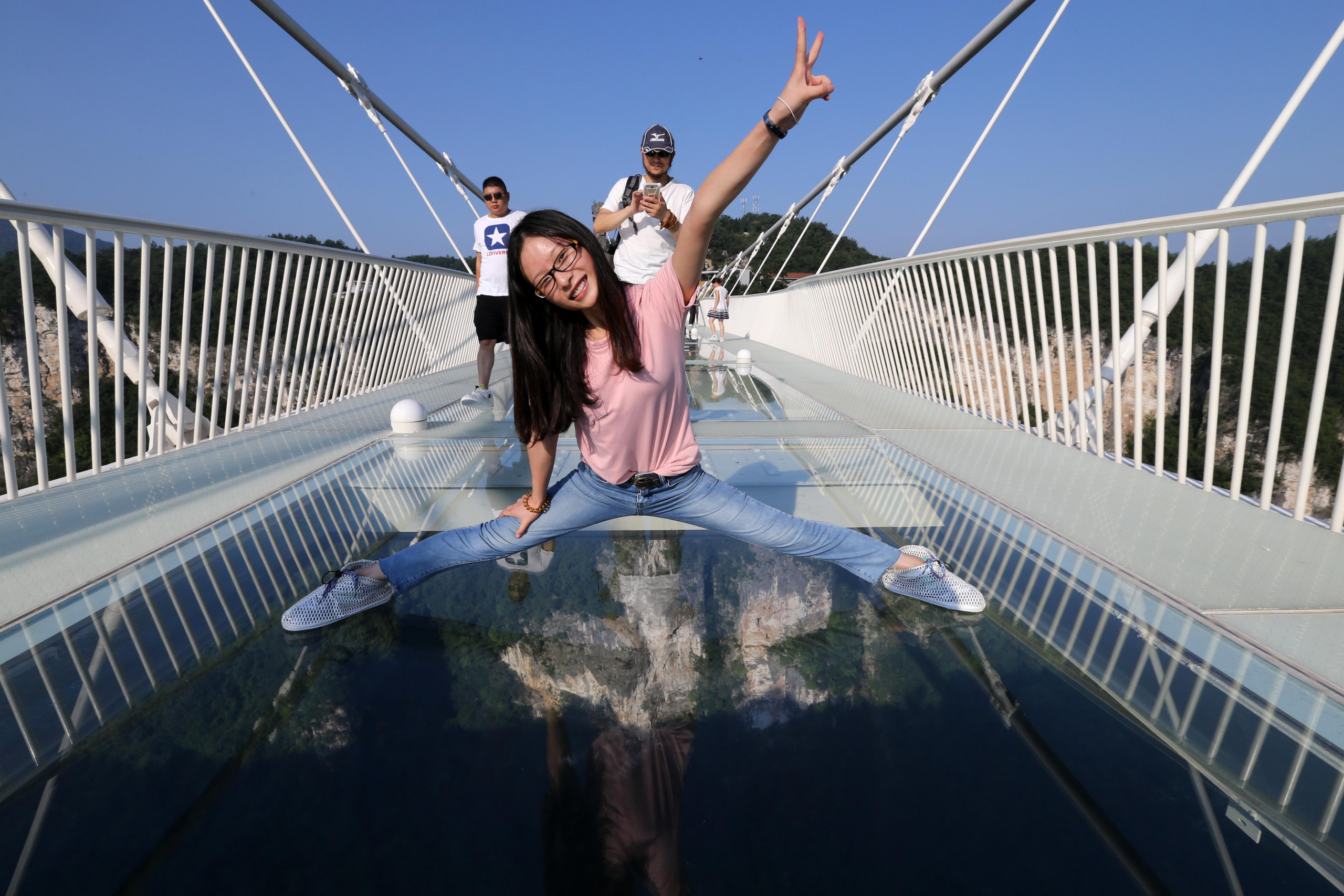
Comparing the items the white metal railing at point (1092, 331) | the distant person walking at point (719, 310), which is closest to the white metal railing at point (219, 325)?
the white metal railing at point (1092, 331)

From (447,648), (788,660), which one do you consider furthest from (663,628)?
(447,648)

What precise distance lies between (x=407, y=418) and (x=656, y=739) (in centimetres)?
306

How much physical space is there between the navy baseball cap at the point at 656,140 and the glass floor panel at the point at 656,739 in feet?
7.60

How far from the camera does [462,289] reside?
9.22 metres

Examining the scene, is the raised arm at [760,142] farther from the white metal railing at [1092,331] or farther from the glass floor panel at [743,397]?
the glass floor panel at [743,397]

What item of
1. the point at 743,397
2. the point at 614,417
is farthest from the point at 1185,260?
the point at 743,397

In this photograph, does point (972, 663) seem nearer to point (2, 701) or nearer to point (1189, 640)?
point (1189, 640)

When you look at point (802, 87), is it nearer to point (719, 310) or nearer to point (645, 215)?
point (645, 215)

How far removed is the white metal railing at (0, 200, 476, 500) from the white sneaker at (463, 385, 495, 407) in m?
1.00

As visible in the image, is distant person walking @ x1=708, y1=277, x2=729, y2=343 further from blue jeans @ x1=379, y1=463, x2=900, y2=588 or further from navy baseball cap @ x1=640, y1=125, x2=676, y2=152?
blue jeans @ x1=379, y1=463, x2=900, y2=588

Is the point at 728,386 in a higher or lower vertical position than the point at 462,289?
lower

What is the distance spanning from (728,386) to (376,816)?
16.8 feet

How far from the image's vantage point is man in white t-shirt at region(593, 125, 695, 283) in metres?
3.47

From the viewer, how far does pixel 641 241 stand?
3779mm
